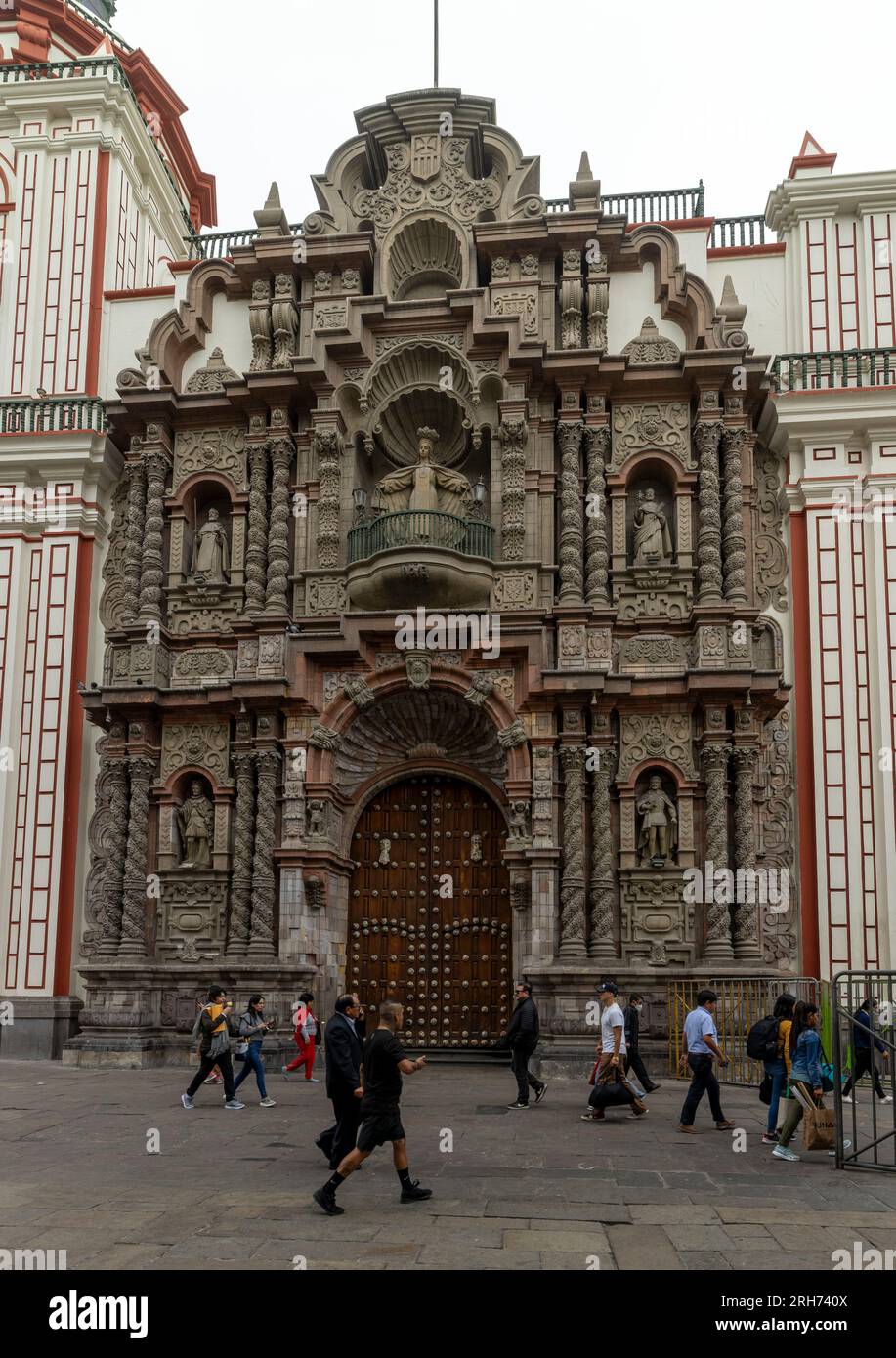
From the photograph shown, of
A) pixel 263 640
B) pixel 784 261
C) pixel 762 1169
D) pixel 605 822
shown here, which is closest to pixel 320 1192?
pixel 762 1169

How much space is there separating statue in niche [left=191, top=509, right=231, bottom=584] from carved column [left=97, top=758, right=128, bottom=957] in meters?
3.38

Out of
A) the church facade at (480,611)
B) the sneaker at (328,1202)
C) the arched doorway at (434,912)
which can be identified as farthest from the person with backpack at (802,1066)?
the arched doorway at (434,912)

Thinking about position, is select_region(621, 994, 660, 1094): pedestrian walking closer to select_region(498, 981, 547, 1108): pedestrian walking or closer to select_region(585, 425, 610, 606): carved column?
select_region(498, 981, 547, 1108): pedestrian walking

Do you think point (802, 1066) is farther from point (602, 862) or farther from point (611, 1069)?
point (602, 862)

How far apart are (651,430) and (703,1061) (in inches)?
454

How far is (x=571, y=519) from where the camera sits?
2031cm

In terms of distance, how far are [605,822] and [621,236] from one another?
382 inches

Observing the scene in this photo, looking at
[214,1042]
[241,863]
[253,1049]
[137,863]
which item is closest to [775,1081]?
[253,1049]

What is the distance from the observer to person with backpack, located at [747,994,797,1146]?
11.8 m

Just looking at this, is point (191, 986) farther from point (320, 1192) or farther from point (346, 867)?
point (320, 1192)

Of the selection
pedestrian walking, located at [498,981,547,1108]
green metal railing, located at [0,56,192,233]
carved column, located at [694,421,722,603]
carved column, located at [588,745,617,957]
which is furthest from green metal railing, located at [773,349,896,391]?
green metal railing, located at [0,56,192,233]

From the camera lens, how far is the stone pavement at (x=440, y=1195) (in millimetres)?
7785

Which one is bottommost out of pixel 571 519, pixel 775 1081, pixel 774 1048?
pixel 775 1081

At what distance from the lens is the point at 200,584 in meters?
21.2
